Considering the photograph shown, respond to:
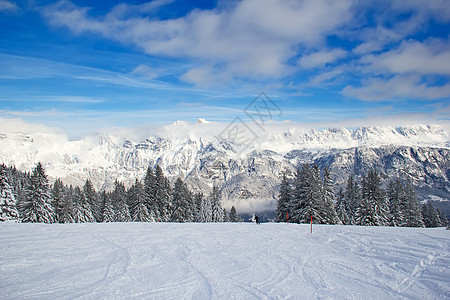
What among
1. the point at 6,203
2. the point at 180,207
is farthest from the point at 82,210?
the point at 180,207

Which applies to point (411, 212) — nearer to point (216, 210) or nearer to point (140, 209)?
point (216, 210)

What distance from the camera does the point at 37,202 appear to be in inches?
1368

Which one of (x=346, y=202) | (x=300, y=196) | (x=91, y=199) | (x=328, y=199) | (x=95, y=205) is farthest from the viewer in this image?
(x=95, y=205)

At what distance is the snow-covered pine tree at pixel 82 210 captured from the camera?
147 ft

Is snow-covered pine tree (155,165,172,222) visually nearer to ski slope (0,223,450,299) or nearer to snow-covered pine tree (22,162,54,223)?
snow-covered pine tree (22,162,54,223)

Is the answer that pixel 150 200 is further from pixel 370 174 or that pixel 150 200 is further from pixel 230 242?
pixel 370 174

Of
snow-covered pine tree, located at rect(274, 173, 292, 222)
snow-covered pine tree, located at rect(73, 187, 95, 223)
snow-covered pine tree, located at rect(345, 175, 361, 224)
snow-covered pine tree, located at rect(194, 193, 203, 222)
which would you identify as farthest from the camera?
snow-covered pine tree, located at rect(194, 193, 203, 222)

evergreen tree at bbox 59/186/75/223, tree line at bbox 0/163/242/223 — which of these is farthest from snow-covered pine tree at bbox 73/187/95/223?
evergreen tree at bbox 59/186/75/223

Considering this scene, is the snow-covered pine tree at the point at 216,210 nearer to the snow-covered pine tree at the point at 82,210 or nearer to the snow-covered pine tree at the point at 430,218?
the snow-covered pine tree at the point at 82,210

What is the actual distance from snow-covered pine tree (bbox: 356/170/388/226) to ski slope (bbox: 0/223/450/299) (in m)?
24.7

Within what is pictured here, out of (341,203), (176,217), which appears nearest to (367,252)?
(176,217)

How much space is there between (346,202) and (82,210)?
151 feet

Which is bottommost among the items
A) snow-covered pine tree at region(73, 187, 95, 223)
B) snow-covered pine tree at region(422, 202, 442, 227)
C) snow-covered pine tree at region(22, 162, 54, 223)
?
snow-covered pine tree at region(422, 202, 442, 227)

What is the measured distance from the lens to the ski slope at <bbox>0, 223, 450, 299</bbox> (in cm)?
706
